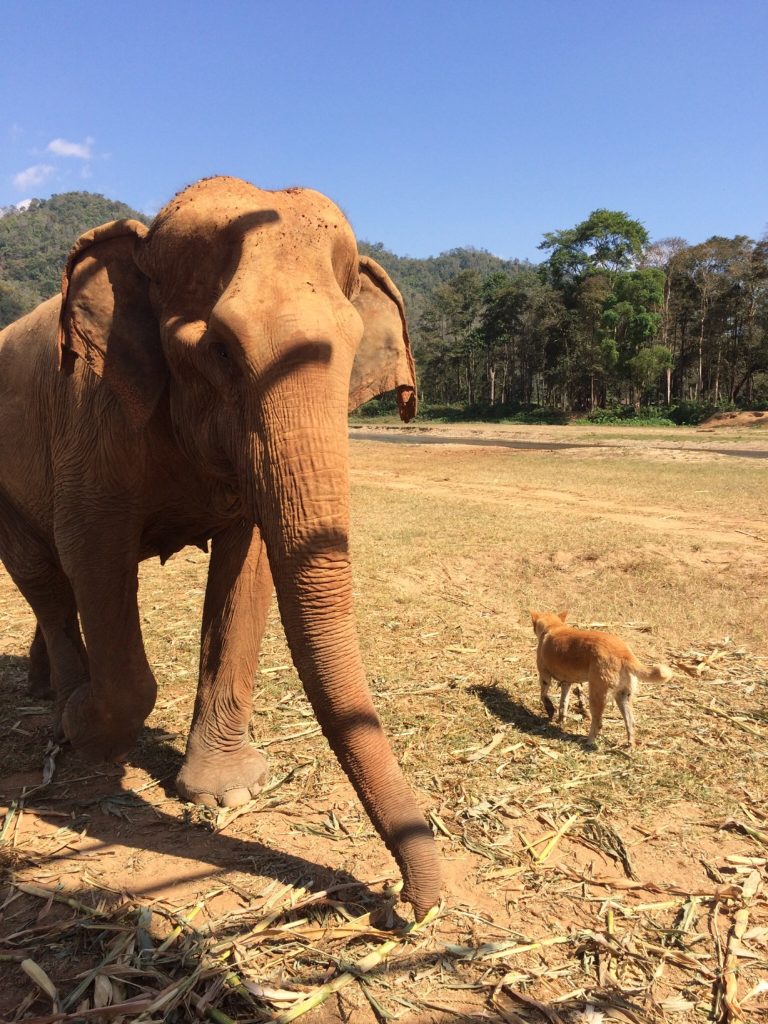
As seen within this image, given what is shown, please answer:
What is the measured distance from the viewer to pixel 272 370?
104 inches

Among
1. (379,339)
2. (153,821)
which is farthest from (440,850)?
(379,339)

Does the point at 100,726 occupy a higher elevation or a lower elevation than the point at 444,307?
lower

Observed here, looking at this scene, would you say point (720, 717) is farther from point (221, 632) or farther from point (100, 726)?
point (100, 726)

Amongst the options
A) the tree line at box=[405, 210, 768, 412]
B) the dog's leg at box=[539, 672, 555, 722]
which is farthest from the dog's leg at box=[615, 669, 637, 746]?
the tree line at box=[405, 210, 768, 412]

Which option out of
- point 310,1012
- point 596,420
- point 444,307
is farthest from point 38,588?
point 444,307

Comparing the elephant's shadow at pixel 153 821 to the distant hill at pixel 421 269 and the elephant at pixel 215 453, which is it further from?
the distant hill at pixel 421 269

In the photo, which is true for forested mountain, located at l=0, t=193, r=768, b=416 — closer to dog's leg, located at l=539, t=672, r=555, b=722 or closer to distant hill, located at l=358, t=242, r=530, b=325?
dog's leg, located at l=539, t=672, r=555, b=722

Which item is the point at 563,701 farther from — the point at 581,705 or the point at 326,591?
the point at 326,591

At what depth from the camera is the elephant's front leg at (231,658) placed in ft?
13.6

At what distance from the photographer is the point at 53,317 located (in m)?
4.64

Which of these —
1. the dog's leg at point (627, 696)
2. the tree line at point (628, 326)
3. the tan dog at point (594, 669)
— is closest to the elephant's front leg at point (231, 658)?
the tan dog at point (594, 669)

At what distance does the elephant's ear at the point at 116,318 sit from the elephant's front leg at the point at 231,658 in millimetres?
1096

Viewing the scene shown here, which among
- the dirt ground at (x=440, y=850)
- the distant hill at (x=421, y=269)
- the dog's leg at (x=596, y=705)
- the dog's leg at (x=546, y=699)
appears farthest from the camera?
the distant hill at (x=421, y=269)

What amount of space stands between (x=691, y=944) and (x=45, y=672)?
4.86 metres
